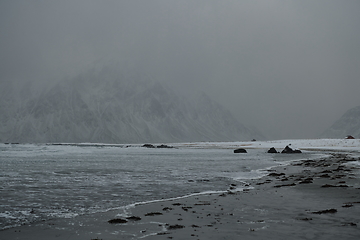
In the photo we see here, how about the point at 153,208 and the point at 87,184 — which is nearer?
the point at 153,208

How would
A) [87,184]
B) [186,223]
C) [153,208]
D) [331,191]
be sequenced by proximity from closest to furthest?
[186,223]
[153,208]
[331,191]
[87,184]

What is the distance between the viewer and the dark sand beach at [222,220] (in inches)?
314

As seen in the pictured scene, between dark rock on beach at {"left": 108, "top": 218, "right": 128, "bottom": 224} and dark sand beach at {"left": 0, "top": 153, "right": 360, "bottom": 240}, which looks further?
dark rock on beach at {"left": 108, "top": 218, "right": 128, "bottom": 224}

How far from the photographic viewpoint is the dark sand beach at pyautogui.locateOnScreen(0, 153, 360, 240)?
7980 millimetres

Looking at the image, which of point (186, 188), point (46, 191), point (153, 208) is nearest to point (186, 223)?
point (153, 208)

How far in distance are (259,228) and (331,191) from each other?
808 centimetres

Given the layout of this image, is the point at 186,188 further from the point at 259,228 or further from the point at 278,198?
the point at 259,228

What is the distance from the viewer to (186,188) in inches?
662

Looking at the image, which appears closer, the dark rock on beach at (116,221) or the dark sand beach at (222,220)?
the dark sand beach at (222,220)

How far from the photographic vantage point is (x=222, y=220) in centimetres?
966

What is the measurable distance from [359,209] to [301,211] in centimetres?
186

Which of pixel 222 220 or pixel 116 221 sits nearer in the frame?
pixel 116 221

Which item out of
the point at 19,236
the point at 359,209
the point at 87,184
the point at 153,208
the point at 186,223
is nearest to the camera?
the point at 19,236

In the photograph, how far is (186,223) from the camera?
9.37 meters
